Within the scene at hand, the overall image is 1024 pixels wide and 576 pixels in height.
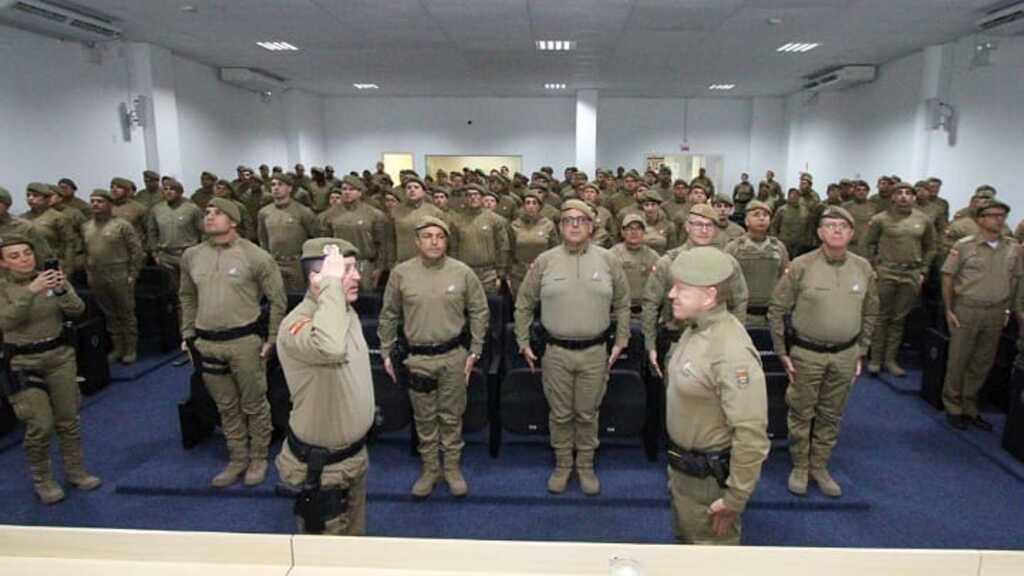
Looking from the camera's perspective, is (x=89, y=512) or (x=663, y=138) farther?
(x=663, y=138)

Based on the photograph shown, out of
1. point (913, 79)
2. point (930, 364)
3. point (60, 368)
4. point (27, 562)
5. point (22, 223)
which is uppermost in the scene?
point (913, 79)

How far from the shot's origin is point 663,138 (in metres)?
16.3

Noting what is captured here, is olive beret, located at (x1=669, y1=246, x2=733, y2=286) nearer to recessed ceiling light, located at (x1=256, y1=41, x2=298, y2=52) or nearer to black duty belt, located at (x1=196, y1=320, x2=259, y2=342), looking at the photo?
black duty belt, located at (x1=196, y1=320, x2=259, y2=342)

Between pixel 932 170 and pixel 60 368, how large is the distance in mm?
10683

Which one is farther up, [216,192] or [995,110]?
[995,110]

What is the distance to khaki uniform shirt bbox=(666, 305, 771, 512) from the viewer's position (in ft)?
6.46

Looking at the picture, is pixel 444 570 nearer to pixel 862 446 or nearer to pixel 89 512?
pixel 89 512

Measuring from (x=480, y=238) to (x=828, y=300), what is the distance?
3.06 m

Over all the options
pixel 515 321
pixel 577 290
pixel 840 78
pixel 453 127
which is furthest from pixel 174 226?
pixel 840 78

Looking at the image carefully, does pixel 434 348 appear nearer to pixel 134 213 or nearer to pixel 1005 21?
pixel 134 213

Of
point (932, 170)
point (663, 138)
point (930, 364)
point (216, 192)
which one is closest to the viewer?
point (930, 364)

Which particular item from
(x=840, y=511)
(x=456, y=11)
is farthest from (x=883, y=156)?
(x=840, y=511)

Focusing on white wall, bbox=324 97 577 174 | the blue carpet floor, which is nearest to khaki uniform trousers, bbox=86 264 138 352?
the blue carpet floor

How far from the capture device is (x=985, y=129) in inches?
322
